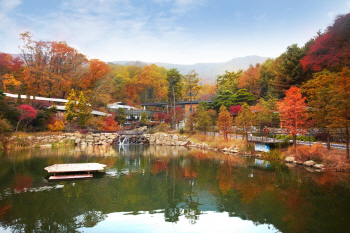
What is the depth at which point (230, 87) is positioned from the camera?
49562 millimetres

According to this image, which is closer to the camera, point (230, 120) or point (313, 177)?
point (313, 177)

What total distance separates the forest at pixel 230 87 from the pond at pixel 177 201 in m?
5.32

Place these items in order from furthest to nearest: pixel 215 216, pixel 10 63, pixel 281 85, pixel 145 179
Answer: pixel 10 63 < pixel 281 85 < pixel 145 179 < pixel 215 216

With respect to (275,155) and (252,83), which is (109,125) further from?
(252,83)

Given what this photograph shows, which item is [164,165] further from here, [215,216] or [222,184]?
[215,216]

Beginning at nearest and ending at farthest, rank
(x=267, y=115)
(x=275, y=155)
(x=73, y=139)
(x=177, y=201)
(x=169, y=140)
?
1. (x=177, y=201)
2. (x=275, y=155)
3. (x=267, y=115)
4. (x=73, y=139)
5. (x=169, y=140)

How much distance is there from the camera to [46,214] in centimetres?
748

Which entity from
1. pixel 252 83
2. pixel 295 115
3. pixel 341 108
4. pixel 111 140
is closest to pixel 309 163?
pixel 295 115

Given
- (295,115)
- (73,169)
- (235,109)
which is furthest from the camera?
(235,109)

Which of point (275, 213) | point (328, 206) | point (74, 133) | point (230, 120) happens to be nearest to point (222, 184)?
point (275, 213)

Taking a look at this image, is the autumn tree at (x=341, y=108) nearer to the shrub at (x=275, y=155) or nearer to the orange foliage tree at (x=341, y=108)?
the orange foliage tree at (x=341, y=108)

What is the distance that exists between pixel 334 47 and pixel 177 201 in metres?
22.0

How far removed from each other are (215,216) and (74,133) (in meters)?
28.0

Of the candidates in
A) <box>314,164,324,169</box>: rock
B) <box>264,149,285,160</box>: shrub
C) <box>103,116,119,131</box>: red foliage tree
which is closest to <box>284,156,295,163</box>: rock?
<box>264,149,285,160</box>: shrub
